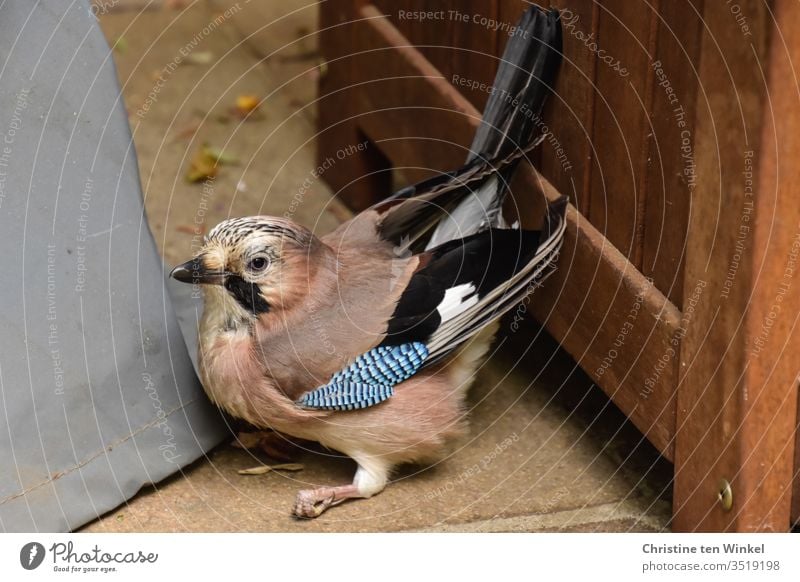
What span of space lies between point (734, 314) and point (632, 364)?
1.56 feet

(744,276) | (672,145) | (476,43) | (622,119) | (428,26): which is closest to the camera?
(744,276)

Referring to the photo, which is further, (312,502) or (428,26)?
(428,26)

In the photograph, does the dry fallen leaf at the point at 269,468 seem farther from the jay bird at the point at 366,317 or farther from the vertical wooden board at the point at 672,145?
the vertical wooden board at the point at 672,145

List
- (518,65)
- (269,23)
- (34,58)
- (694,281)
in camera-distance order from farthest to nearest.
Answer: (269,23) → (518,65) → (34,58) → (694,281)

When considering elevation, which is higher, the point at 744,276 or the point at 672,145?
the point at 672,145

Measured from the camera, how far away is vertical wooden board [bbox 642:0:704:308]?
2713 mm

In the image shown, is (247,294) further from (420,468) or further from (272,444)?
(420,468)

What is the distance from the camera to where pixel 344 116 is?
180 inches

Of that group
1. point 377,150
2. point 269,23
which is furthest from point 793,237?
point 269,23

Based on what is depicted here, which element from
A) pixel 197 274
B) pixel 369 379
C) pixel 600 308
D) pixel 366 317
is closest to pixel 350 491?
pixel 369 379

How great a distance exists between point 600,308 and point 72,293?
1334mm

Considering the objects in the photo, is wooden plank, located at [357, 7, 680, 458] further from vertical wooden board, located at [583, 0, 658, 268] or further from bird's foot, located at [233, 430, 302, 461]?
bird's foot, located at [233, 430, 302, 461]

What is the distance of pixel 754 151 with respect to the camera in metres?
2.51

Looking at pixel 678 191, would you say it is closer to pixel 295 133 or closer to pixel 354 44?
pixel 354 44
